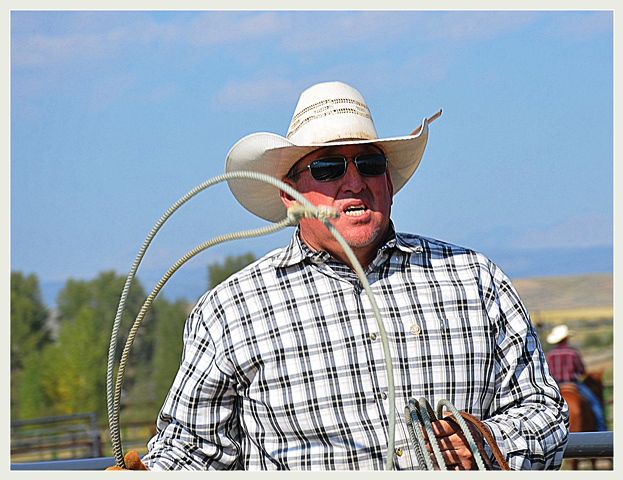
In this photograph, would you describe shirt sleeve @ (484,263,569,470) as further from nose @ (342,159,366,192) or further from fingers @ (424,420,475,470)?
nose @ (342,159,366,192)

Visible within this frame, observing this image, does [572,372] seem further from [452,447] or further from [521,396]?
[452,447]

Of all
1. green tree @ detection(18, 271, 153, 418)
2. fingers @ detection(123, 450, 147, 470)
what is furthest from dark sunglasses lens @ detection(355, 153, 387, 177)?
green tree @ detection(18, 271, 153, 418)

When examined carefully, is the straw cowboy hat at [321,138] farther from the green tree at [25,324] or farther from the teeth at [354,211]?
the green tree at [25,324]

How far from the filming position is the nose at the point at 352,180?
2.62 metres

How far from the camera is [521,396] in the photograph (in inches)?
104

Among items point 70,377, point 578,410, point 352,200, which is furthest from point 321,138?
point 70,377

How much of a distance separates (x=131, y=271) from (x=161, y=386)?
3590cm

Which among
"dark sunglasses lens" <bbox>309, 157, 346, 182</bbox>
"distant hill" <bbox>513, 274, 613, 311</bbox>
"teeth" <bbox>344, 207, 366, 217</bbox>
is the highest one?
"distant hill" <bbox>513, 274, 613, 311</bbox>

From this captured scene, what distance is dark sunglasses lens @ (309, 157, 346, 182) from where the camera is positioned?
264 cm

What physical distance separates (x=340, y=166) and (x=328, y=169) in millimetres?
33

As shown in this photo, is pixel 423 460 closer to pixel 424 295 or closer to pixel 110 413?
pixel 424 295

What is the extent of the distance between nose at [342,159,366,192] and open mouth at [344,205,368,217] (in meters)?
0.05
